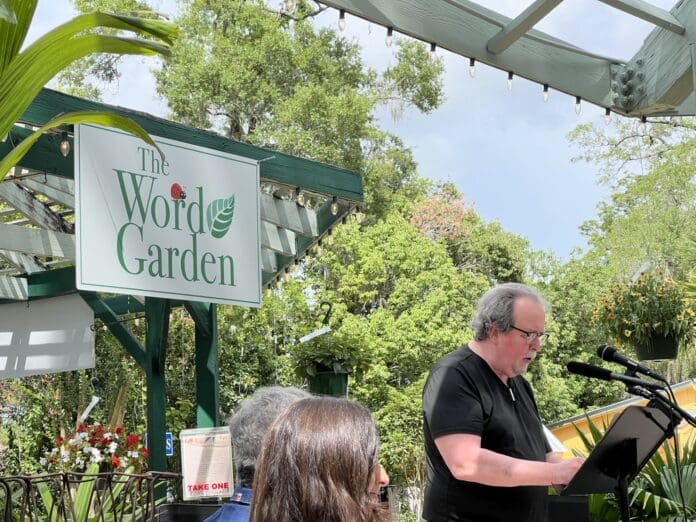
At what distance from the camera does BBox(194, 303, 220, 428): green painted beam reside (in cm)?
586

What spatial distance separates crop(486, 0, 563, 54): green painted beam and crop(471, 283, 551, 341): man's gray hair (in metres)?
1.13

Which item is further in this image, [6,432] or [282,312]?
[282,312]

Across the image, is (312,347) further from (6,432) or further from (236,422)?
(6,432)

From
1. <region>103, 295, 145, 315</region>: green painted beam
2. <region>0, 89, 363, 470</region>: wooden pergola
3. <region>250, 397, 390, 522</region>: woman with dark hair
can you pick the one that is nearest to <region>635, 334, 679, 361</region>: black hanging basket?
<region>0, 89, 363, 470</region>: wooden pergola

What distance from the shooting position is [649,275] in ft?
17.8

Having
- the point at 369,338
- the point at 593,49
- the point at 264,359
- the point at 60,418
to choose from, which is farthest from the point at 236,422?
the point at 369,338

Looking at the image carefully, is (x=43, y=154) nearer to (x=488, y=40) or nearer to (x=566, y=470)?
(x=488, y=40)

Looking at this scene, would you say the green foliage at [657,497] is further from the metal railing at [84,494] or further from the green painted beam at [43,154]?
the green painted beam at [43,154]

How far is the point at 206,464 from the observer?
4203 mm

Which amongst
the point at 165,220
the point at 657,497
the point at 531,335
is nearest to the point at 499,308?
the point at 531,335

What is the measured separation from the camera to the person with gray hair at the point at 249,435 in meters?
1.68

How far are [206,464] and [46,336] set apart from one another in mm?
4229

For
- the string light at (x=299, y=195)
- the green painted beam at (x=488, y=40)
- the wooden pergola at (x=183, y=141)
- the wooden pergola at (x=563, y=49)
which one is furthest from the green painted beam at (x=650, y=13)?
the string light at (x=299, y=195)

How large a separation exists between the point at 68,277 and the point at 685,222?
16.8 meters
